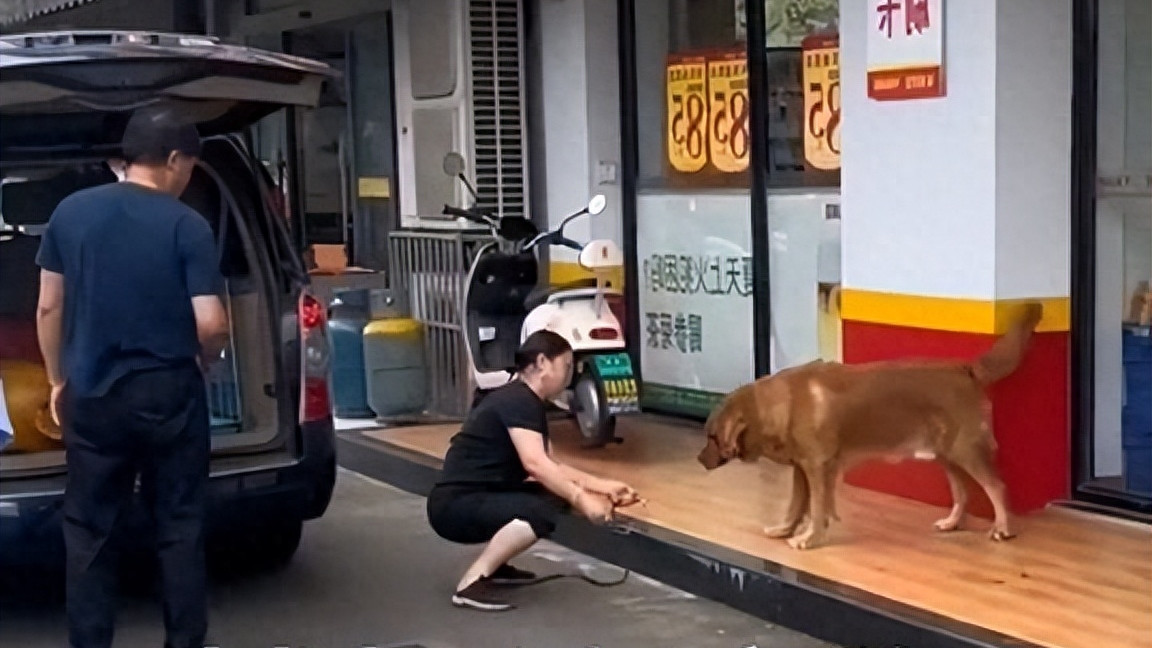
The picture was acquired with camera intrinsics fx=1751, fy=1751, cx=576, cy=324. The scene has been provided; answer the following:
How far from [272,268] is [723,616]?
2226 millimetres

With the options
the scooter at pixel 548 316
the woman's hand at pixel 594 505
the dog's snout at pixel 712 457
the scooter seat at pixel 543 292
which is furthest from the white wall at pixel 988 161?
the scooter seat at pixel 543 292

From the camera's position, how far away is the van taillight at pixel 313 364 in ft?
Answer: 22.6

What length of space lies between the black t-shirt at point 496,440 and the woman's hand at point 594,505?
0.42 m

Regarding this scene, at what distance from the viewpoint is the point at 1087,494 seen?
24.4 ft

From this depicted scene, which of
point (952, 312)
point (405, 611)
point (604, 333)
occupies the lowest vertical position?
point (405, 611)

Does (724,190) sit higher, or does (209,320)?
(724,190)

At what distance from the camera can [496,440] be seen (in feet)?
22.6

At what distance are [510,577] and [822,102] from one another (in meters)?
3.23

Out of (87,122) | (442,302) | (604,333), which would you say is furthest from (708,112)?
(87,122)

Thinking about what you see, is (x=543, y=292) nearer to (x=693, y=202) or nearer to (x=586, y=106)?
(x=693, y=202)

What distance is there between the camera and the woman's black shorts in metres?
6.76

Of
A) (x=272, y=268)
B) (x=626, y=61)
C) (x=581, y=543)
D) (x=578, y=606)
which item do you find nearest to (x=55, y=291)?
(x=272, y=268)

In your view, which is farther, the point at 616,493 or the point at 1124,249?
the point at 1124,249

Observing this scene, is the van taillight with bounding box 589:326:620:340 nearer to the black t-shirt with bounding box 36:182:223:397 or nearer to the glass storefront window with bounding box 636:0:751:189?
the glass storefront window with bounding box 636:0:751:189
